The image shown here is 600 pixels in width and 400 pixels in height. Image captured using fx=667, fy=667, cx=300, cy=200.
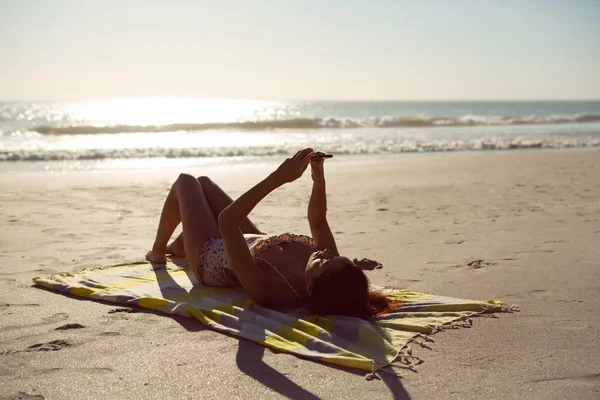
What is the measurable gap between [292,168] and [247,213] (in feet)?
1.20

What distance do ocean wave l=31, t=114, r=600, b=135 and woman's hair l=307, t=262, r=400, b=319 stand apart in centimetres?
2257

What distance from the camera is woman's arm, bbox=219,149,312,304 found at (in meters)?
3.67

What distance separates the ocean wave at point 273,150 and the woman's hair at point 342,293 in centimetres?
1334

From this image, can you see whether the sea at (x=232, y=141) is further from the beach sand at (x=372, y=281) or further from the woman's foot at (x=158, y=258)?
the woman's foot at (x=158, y=258)

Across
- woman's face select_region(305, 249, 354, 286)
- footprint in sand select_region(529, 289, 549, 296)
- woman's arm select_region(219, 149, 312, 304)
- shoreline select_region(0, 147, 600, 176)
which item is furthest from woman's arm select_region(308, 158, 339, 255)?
shoreline select_region(0, 147, 600, 176)

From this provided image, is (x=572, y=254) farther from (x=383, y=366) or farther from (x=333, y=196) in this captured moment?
(x=333, y=196)

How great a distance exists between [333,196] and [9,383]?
6802 mm

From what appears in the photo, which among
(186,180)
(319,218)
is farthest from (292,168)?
(186,180)

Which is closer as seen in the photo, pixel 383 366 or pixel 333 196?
pixel 383 366

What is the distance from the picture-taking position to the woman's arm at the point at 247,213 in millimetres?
3672

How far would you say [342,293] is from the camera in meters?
3.70

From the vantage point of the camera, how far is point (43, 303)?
4.27 meters

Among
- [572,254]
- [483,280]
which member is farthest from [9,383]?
[572,254]

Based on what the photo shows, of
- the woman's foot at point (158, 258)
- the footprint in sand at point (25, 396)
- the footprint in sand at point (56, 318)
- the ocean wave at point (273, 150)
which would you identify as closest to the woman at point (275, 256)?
the woman's foot at point (158, 258)
